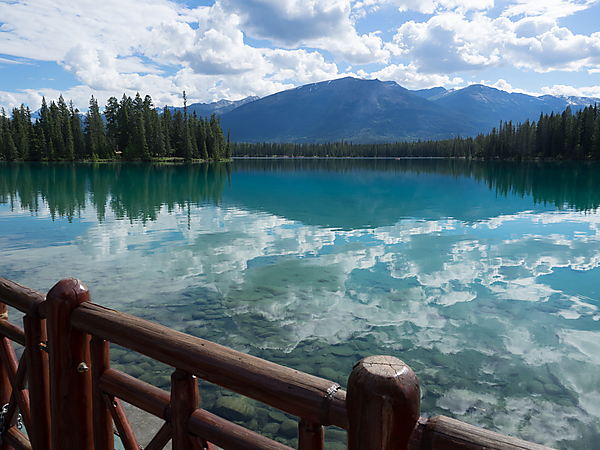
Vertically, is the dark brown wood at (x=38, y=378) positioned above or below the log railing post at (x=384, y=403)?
below

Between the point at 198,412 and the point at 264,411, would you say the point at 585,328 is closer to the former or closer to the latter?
the point at 264,411

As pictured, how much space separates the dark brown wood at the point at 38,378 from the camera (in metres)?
3.19

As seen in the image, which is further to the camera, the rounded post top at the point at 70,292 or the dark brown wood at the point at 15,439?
the dark brown wood at the point at 15,439

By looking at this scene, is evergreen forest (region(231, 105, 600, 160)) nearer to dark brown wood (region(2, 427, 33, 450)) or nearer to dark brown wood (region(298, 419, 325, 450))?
dark brown wood (region(298, 419, 325, 450))

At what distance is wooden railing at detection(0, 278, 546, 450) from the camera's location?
5.07 feet

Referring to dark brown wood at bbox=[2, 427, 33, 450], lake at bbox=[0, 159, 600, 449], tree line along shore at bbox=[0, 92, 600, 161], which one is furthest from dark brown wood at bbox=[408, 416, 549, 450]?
tree line along shore at bbox=[0, 92, 600, 161]

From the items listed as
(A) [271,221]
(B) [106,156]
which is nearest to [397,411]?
(A) [271,221]

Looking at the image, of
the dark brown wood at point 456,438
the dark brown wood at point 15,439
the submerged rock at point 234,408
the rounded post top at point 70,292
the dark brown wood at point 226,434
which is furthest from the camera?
the submerged rock at point 234,408

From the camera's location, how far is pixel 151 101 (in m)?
113

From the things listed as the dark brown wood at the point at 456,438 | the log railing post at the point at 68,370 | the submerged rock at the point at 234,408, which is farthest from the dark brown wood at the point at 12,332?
the submerged rock at the point at 234,408

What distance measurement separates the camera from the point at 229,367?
2.08 meters

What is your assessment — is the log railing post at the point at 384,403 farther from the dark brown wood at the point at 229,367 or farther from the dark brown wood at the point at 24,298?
the dark brown wood at the point at 24,298

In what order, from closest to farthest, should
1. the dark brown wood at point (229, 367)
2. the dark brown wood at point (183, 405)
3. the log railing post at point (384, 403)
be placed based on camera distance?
the log railing post at point (384, 403), the dark brown wood at point (229, 367), the dark brown wood at point (183, 405)

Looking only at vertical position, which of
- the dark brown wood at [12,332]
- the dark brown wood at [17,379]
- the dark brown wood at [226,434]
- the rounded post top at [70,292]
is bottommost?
the dark brown wood at [17,379]
